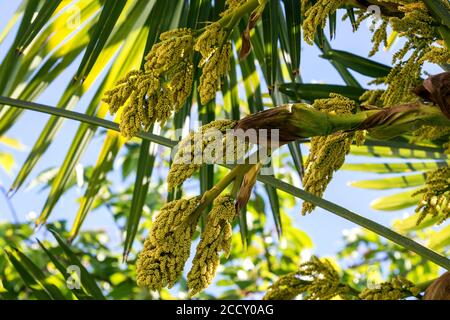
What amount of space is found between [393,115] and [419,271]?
10.8 feet

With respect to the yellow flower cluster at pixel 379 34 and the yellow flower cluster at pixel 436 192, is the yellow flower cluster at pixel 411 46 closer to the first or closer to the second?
the yellow flower cluster at pixel 379 34

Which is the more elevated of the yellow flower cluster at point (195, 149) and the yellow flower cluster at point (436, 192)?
the yellow flower cluster at point (195, 149)

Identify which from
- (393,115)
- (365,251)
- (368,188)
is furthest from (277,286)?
(365,251)

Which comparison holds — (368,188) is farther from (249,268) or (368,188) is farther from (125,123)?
(125,123)

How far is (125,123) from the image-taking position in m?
1.47

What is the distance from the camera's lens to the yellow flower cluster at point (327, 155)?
147 centimetres

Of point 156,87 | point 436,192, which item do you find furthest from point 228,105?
point 156,87

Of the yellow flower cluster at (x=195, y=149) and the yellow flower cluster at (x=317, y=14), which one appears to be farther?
the yellow flower cluster at (x=317, y=14)

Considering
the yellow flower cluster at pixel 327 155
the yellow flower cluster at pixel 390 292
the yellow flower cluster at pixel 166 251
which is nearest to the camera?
the yellow flower cluster at pixel 166 251

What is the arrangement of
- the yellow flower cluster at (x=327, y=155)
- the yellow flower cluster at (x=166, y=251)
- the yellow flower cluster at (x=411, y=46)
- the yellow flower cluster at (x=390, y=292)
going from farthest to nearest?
1. the yellow flower cluster at (x=390, y=292)
2. the yellow flower cluster at (x=411, y=46)
3. the yellow flower cluster at (x=327, y=155)
4. the yellow flower cluster at (x=166, y=251)

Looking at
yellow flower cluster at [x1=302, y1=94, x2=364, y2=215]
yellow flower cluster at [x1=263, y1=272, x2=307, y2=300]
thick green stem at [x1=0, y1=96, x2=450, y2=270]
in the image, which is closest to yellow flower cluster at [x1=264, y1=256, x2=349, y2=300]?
yellow flower cluster at [x1=263, y1=272, x2=307, y2=300]

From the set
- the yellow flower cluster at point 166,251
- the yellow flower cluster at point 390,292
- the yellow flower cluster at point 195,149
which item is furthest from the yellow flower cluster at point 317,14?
the yellow flower cluster at point 390,292

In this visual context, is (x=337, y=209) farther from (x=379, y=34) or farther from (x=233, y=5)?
(x=233, y=5)

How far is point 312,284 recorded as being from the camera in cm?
198
